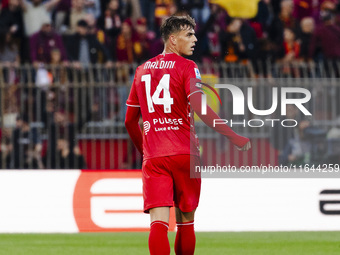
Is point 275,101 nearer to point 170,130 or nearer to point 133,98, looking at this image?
point 133,98

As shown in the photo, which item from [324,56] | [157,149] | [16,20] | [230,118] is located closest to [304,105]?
[230,118]

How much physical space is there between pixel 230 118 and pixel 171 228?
255 centimetres

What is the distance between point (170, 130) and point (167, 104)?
190 millimetres

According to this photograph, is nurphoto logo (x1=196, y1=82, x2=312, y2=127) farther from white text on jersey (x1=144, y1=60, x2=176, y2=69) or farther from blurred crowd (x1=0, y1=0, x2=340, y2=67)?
white text on jersey (x1=144, y1=60, x2=176, y2=69)

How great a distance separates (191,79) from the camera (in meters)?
5.48

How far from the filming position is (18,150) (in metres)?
11.8

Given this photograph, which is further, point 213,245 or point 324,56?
point 324,56

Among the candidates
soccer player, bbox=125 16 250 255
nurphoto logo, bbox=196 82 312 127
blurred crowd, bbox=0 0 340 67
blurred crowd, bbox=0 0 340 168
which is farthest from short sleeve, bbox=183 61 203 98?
blurred crowd, bbox=0 0 340 67

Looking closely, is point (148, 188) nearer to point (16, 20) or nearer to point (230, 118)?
point (230, 118)

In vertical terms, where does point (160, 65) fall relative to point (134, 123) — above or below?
above

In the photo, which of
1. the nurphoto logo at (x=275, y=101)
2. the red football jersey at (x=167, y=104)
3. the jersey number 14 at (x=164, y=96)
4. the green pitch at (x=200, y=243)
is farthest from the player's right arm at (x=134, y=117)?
the nurphoto logo at (x=275, y=101)

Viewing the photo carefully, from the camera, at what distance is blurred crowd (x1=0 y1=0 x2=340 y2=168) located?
38.9 ft

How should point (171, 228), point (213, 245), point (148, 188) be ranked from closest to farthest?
point (148, 188) < point (213, 245) < point (171, 228)

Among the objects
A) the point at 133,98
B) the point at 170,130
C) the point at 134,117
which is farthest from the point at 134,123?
→ the point at 170,130
